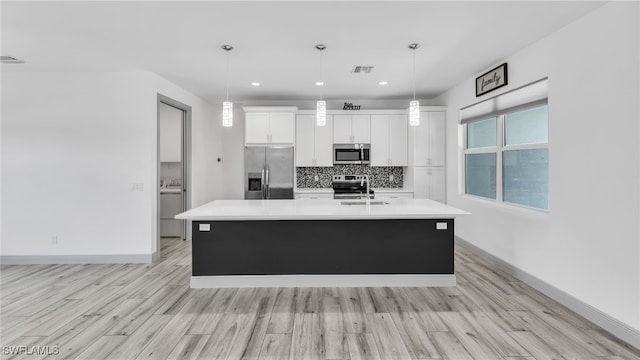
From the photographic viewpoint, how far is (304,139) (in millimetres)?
6152

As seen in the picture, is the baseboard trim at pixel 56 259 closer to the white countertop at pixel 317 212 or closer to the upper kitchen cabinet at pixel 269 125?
the white countertop at pixel 317 212

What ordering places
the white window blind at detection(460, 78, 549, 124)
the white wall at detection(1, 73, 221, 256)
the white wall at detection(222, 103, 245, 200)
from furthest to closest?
the white wall at detection(222, 103, 245, 200) → the white wall at detection(1, 73, 221, 256) → the white window blind at detection(460, 78, 549, 124)

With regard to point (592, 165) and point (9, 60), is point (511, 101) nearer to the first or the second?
point (592, 165)

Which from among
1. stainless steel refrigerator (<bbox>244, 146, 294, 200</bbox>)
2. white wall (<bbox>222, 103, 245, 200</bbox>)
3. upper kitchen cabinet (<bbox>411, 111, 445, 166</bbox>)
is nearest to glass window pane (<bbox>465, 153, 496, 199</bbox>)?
upper kitchen cabinet (<bbox>411, 111, 445, 166</bbox>)

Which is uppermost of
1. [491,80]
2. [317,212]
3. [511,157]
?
[491,80]

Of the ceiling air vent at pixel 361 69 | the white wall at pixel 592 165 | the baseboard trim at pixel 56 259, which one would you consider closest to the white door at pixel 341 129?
the ceiling air vent at pixel 361 69

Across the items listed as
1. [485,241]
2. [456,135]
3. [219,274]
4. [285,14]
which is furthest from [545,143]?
[219,274]

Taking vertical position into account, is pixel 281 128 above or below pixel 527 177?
above

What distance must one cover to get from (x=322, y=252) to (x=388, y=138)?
3.23 metres

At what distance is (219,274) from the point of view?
3586 millimetres

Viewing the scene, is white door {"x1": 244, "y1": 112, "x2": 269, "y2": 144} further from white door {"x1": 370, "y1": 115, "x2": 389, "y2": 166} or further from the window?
the window

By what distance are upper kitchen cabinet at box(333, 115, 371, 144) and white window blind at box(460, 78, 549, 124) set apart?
1.71 meters

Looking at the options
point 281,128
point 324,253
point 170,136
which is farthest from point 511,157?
point 170,136

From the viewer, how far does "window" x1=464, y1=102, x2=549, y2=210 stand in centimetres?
356
